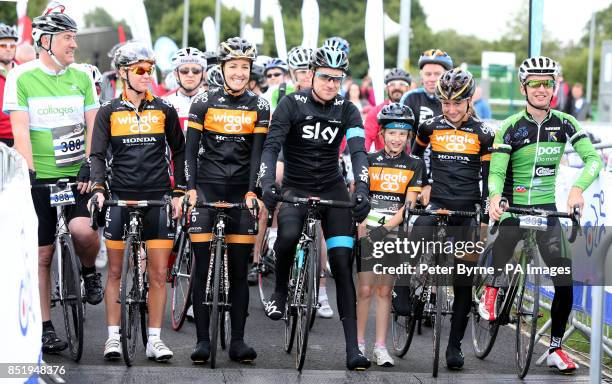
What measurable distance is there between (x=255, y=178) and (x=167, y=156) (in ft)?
2.48

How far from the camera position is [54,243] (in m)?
8.62

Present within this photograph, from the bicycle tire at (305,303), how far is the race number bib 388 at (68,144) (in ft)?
6.55

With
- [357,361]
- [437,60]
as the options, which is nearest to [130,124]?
[357,361]

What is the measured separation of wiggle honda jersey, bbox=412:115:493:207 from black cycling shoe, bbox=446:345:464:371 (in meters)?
1.21

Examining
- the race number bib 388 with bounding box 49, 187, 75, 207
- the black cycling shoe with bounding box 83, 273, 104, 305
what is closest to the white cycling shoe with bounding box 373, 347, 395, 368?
the black cycling shoe with bounding box 83, 273, 104, 305

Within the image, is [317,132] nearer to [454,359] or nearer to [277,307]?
[277,307]

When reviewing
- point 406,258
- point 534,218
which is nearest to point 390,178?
point 406,258

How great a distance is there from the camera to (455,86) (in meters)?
8.93

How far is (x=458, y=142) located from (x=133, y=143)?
2593 mm

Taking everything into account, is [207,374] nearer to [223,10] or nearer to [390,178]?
[390,178]

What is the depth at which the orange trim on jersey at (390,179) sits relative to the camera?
9.17 m

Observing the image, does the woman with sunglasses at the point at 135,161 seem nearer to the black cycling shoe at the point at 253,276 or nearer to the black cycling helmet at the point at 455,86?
the black cycling helmet at the point at 455,86

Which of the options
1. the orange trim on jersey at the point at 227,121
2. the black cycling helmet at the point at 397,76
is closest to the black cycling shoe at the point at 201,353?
the orange trim on jersey at the point at 227,121

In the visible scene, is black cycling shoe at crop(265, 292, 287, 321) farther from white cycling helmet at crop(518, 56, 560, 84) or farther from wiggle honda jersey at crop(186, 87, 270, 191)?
white cycling helmet at crop(518, 56, 560, 84)
